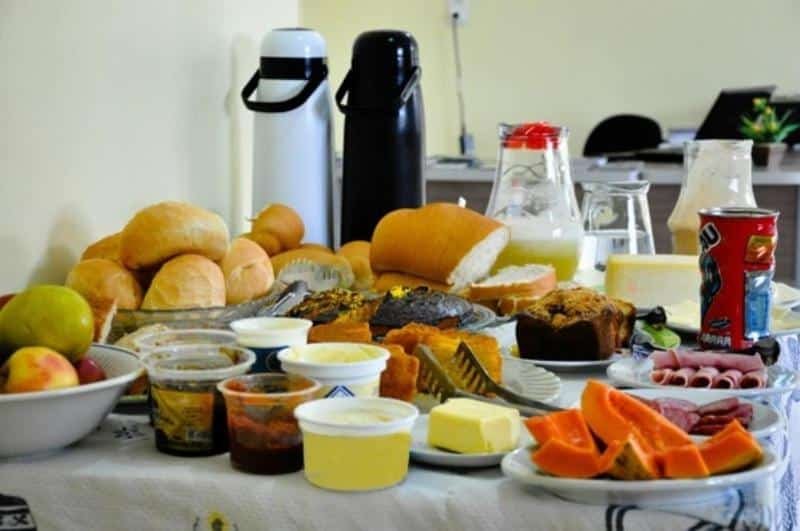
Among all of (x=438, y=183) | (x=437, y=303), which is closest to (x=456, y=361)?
(x=437, y=303)

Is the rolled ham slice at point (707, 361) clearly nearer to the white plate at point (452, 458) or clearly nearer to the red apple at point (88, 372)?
the white plate at point (452, 458)

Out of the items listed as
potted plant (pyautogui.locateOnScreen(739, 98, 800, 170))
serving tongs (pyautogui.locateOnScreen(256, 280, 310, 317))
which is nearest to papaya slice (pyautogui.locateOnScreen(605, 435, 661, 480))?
serving tongs (pyautogui.locateOnScreen(256, 280, 310, 317))

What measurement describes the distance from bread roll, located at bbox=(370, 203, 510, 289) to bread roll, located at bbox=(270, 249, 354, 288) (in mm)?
50

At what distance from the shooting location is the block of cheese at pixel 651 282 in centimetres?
145

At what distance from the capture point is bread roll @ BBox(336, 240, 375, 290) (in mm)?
1547

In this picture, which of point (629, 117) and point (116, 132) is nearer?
point (116, 132)

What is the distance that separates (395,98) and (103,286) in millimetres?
690

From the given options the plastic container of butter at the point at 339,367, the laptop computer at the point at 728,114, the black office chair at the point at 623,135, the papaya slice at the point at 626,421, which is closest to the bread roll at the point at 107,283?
the plastic container of butter at the point at 339,367

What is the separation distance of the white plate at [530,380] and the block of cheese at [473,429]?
17cm

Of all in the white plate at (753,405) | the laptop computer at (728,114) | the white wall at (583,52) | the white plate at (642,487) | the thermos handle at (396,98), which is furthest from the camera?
the white wall at (583,52)

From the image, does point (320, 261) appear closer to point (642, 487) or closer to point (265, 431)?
point (265, 431)

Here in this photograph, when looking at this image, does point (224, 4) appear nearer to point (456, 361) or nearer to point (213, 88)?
point (213, 88)

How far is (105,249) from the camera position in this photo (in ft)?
4.30

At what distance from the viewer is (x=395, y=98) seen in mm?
1758
